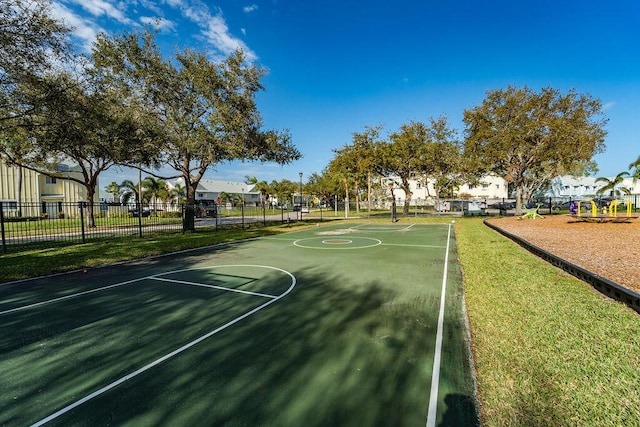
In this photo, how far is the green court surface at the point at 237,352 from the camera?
257cm

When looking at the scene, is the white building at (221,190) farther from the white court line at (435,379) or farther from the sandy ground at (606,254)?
the white court line at (435,379)

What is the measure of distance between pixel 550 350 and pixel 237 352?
3.65 metres

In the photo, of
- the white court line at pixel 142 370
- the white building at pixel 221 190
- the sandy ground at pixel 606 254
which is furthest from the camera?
the white building at pixel 221 190

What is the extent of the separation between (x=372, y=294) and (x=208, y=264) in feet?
17.7

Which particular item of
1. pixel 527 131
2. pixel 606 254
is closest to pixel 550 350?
pixel 606 254

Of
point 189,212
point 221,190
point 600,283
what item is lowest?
point 600,283

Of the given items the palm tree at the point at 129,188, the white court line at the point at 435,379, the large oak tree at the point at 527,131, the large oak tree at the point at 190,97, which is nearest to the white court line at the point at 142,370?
the white court line at the point at 435,379

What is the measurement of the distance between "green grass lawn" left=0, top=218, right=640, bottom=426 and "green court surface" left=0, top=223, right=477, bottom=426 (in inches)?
11.2

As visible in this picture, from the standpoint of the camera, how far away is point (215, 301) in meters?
5.46

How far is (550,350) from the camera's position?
3367 mm

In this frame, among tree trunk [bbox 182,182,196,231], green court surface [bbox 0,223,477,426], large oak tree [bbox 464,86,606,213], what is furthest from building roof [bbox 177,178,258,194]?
green court surface [bbox 0,223,477,426]

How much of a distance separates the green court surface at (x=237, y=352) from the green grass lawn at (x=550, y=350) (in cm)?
29

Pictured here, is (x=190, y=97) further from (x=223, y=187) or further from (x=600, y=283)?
(x=223, y=187)

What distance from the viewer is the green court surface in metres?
2.57
